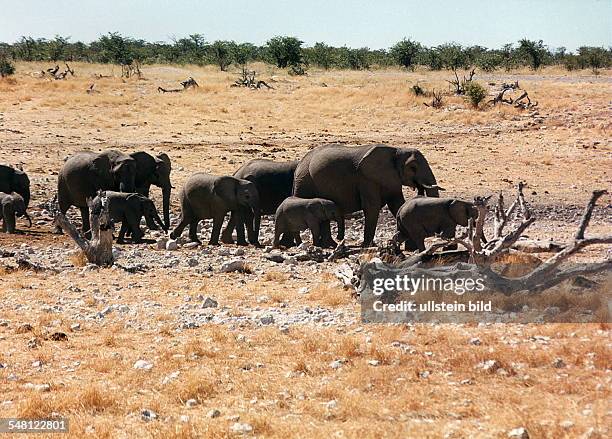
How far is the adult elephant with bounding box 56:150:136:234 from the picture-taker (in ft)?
70.6

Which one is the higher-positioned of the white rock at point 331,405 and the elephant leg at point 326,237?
the white rock at point 331,405

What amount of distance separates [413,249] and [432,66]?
52837mm

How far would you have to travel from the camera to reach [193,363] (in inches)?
371

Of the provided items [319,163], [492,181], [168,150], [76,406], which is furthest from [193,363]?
[168,150]

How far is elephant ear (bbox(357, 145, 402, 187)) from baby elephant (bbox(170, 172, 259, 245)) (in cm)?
258

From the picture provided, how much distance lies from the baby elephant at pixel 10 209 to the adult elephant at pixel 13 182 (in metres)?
1.58

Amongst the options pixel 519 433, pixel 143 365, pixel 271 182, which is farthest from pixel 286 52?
pixel 519 433

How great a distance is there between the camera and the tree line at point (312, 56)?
66581 millimetres

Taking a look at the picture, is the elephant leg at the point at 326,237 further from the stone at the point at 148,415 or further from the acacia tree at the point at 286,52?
the acacia tree at the point at 286,52

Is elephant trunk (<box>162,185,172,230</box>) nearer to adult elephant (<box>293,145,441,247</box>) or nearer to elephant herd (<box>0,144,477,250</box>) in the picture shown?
elephant herd (<box>0,144,477,250</box>)

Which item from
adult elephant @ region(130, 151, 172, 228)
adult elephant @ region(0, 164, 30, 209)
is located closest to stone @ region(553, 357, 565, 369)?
adult elephant @ region(130, 151, 172, 228)

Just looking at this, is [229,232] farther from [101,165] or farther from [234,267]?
[234,267]

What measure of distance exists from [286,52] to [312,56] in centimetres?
518

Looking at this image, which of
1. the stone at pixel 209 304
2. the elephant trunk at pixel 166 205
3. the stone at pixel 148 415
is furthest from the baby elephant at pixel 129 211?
the stone at pixel 148 415
